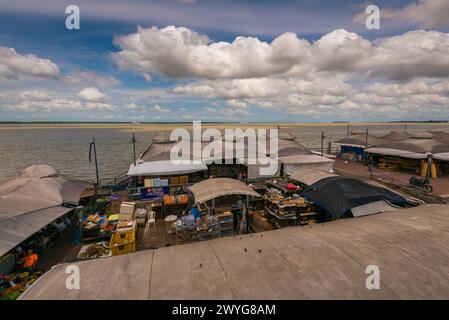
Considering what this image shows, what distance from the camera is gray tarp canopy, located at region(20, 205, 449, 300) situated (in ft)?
18.2

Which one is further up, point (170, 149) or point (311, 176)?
point (170, 149)

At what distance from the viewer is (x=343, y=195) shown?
43.2 feet

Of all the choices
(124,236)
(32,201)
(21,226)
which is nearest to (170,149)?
(32,201)

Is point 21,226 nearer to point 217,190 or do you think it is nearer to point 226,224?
point 217,190

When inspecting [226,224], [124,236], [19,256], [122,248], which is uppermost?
[226,224]

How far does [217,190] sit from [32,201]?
1088cm

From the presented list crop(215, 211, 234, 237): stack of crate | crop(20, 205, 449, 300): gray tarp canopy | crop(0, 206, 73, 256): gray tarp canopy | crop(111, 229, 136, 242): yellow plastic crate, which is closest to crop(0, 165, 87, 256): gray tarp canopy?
crop(0, 206, 73, 256): gray tarp canopy

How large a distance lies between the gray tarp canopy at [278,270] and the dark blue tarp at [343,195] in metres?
4.09

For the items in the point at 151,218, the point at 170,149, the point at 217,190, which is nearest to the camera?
the point at 217,190

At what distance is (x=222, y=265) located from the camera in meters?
6.58

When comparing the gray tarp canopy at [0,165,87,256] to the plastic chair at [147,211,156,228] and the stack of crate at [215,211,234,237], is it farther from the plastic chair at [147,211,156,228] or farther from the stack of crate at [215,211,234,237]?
the stack of crate at [215,211,234,237]

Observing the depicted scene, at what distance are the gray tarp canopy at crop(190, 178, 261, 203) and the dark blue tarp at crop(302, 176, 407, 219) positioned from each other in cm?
410
